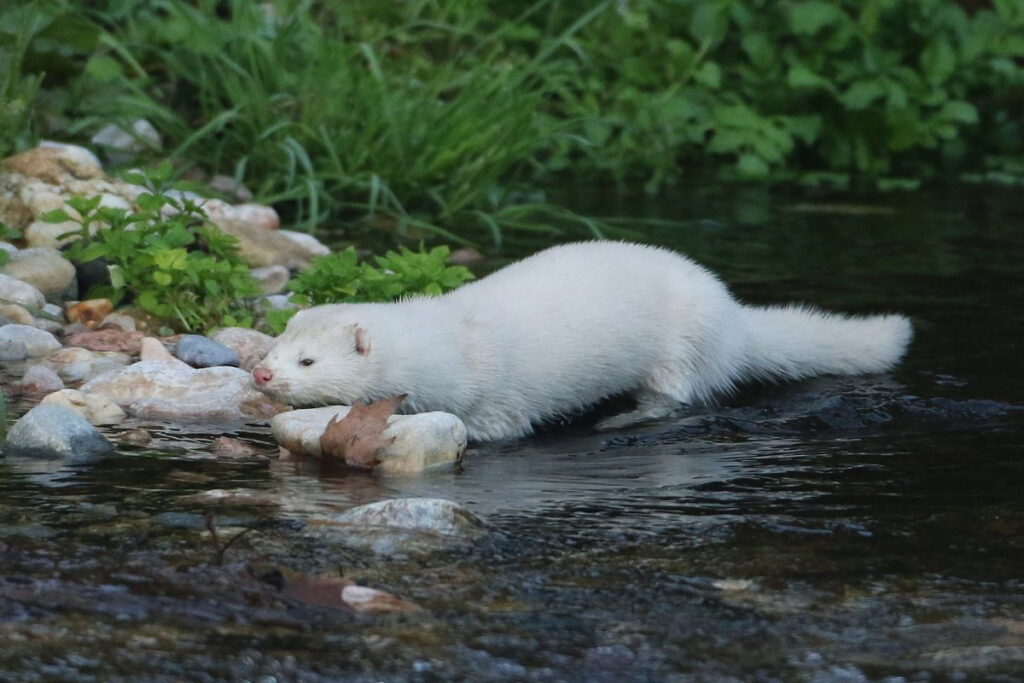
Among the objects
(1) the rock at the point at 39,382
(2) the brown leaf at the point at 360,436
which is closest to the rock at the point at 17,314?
(1) the rock at the point at 39,382

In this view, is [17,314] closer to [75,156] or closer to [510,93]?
[75,156]

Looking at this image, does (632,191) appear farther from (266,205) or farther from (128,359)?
(128,359)

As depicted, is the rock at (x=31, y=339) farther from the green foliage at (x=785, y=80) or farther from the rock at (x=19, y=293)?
the green foliage at (x=785, y=80)

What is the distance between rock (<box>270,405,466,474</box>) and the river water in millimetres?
80

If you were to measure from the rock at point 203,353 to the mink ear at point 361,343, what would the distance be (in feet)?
2.31

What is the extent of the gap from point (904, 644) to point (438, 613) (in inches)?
29.1

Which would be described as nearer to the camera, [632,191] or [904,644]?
[904,644]

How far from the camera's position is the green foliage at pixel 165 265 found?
4.64 m

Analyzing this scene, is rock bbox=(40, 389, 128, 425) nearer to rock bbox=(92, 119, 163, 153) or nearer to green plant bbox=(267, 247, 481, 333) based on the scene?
green plant bbox=(267, 247, 481, 333)

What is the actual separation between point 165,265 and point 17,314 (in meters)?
0.46

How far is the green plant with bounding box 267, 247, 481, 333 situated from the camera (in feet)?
14.9

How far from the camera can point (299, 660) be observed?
230 cm

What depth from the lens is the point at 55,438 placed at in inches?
136

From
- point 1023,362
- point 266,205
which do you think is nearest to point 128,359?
point 266,205
